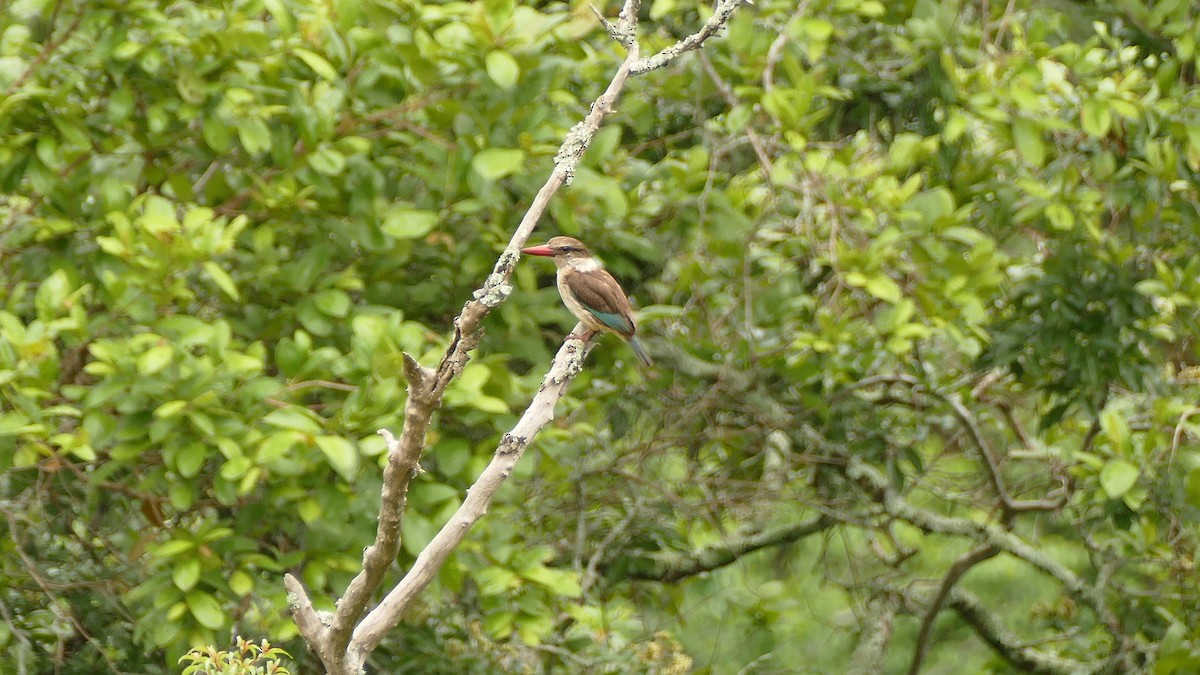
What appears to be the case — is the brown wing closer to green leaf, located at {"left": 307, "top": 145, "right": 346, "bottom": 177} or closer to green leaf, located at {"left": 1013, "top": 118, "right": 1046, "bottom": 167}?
green leaf, located at {"left": 307, "top": 145, "right": 346, "bottom": 177}

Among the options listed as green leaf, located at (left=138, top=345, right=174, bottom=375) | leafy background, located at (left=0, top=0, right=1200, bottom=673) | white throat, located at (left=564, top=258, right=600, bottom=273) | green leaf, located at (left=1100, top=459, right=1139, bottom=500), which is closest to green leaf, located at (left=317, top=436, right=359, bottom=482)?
leafy background, located at (left=0, top=0, right=1200, bottom=673)

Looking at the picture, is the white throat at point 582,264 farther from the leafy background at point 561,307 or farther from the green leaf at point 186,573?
the green leaf at point 186,573

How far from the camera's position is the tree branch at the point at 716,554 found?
5243mm

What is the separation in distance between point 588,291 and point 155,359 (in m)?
1.07

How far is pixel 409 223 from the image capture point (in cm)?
358

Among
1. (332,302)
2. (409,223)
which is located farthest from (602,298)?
(332,302)

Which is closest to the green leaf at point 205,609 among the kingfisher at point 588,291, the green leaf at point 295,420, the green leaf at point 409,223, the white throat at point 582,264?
the green leaf at point 295,420

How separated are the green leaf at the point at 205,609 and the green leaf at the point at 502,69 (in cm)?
147

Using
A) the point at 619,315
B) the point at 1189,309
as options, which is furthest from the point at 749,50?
the point at 1189,309

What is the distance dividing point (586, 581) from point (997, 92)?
6.70 feet

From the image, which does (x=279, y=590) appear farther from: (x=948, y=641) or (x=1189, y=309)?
(x=948, y=641)

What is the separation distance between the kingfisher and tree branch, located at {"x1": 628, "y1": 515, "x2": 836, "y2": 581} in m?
Answer: 1.68

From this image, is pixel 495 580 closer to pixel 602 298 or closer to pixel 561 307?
pixel 602 298

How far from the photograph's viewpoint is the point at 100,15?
3.60 m
